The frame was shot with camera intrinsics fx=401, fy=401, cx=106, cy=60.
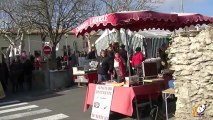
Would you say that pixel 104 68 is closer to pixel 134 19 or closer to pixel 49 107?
pixel 49 107

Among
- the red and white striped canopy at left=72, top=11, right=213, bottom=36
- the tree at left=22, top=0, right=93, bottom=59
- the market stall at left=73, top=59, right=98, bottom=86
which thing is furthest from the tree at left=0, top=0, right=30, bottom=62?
the red and white striped canopy at left=72, top=11, right=213, bottom=36

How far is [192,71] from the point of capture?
823 cm

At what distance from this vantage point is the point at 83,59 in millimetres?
21250

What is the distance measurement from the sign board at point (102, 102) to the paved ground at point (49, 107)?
607mm

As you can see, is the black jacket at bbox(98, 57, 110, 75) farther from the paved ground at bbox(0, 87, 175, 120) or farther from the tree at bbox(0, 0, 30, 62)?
the tree at bbox(0, 0, 30, 62)

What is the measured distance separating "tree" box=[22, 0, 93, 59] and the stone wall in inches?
694

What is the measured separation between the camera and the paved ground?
1238 cm

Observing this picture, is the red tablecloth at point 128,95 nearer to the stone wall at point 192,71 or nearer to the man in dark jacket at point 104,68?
the stone wall at point 192,71

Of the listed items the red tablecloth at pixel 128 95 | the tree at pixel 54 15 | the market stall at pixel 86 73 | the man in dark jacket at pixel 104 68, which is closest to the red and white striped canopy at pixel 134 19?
the man in dark jacket at pixel 104 68

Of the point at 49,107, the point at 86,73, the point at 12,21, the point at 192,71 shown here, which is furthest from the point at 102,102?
the point at 12,21

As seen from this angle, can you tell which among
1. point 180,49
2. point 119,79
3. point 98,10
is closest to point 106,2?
point 98,10

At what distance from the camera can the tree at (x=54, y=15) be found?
1018 inches

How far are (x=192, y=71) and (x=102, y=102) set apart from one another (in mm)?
3275

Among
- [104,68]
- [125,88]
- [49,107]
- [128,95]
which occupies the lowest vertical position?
[49,107]
